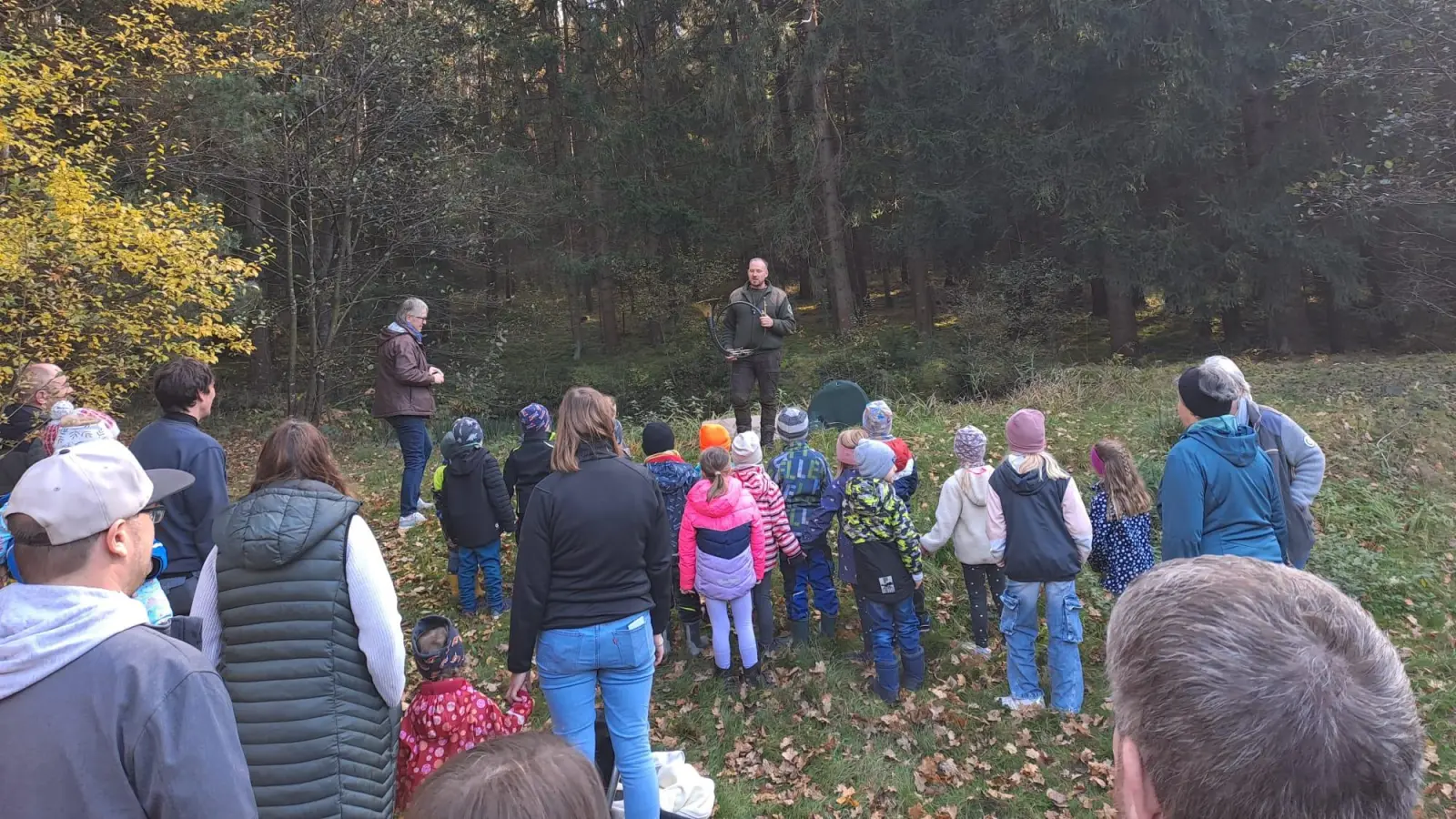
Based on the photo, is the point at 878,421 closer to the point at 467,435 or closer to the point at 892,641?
the point at 892,641

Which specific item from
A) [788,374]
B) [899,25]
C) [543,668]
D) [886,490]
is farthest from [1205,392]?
[899,25]

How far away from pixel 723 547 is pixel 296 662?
→ 2.64 meters

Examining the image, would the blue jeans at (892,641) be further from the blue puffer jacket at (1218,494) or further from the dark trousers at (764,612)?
the blue puffer jacket at (1218,494)

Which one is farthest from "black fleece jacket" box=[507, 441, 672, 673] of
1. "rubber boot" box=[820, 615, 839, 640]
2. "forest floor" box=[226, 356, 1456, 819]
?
"rubber boot" box=[820, 615, 839, 640]

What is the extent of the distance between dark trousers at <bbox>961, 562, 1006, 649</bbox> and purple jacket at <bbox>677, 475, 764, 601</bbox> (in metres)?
1.48

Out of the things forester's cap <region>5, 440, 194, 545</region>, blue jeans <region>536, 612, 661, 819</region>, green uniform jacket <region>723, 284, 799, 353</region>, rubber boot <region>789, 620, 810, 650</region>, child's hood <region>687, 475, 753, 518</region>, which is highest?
green uniform jacket <region>723, 284, 799, 353</region>

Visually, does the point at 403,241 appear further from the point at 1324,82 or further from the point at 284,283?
the point at 1324,82

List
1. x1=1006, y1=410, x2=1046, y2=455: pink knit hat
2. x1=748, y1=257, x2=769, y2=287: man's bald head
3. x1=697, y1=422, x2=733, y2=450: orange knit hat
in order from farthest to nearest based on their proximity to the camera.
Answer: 1. x1=748, y1=257, x2=769, y2=287: man's bald head
2. x1=697, y1=422, x2=733, y2=450: orange knit hat
3. x1=1006, y1=410, x2=1046, y2=455: pink knit hat

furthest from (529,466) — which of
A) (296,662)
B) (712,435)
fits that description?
(296,662)

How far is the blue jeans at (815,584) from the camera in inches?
217

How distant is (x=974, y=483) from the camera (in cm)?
492

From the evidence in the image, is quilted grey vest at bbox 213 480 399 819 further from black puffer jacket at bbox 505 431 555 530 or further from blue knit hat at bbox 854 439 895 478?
blue knit hat at bbox 854 439 895 478

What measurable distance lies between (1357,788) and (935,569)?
5.46 m

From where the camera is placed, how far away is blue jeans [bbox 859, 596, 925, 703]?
4910mm
